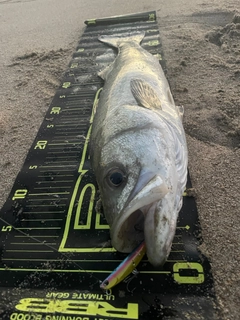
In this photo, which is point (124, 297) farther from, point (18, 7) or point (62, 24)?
point (18, 7)

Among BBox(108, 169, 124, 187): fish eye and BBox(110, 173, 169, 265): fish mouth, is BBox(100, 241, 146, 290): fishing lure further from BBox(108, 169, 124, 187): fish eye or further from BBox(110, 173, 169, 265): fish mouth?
BBox(108, 169, 124, 187): fish eye

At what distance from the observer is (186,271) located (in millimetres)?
2410

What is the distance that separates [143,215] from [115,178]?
0.33 meters

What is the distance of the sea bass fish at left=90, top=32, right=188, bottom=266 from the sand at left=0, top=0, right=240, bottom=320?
572 mm

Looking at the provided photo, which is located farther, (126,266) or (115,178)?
(126,266)

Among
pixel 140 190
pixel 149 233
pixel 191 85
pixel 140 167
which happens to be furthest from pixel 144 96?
pixel 191 85

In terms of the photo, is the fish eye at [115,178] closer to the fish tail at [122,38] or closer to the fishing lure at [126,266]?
the fishing lure at [126,266]

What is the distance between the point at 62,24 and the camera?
23.3 ft

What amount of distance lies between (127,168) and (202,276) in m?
1.03

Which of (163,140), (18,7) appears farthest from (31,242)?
(18,7)

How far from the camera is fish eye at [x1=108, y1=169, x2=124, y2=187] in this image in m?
2.19

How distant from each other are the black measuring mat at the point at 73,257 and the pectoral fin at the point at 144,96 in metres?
0.96

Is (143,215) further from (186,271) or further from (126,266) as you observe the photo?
(186,271)

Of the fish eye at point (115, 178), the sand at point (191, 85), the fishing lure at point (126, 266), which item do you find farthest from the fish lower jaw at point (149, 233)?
the sand at point (191, 85)
